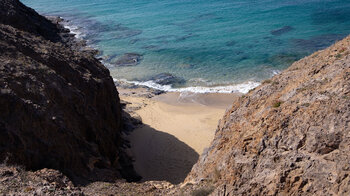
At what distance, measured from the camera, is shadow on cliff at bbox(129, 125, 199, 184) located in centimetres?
1625

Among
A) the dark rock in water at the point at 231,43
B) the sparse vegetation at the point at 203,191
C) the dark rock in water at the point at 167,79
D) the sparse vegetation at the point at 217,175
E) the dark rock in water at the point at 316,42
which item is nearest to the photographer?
the sparse vegetation at the point at 203,191

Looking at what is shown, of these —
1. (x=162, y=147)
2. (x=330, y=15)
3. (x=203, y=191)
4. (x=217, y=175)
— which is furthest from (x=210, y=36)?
(x=203, y=191)

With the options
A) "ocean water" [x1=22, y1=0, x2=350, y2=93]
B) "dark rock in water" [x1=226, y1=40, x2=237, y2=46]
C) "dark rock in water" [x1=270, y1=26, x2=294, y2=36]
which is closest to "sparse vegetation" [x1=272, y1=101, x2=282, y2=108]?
"ocean water" [x1=22, y1=0, x2=350, y2=93]

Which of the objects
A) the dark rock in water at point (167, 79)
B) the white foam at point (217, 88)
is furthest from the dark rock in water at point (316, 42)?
the dark rock in water at point (167, 79)

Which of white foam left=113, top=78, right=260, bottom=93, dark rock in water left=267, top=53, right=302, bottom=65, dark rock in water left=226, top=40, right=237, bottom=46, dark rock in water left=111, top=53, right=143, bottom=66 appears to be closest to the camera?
white foam left=113, top=78, right=260, bottom=93

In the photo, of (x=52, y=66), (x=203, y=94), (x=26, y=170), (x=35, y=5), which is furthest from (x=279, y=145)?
(x=35, y=5)

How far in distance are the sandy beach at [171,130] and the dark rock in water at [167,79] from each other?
9.28ft

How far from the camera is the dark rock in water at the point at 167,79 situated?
30.8 m

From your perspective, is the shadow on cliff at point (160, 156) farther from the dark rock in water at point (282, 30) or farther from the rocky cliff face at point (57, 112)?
the dark rock in water at point (282, 30)

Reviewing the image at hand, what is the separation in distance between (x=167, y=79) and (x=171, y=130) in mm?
11549

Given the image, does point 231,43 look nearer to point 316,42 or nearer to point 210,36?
point 210,36

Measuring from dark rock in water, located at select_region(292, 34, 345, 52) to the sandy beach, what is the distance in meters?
14.8

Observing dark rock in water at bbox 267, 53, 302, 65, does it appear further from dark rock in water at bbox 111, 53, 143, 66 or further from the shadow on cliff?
the shadow on cliff

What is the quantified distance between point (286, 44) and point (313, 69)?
94.3ft
